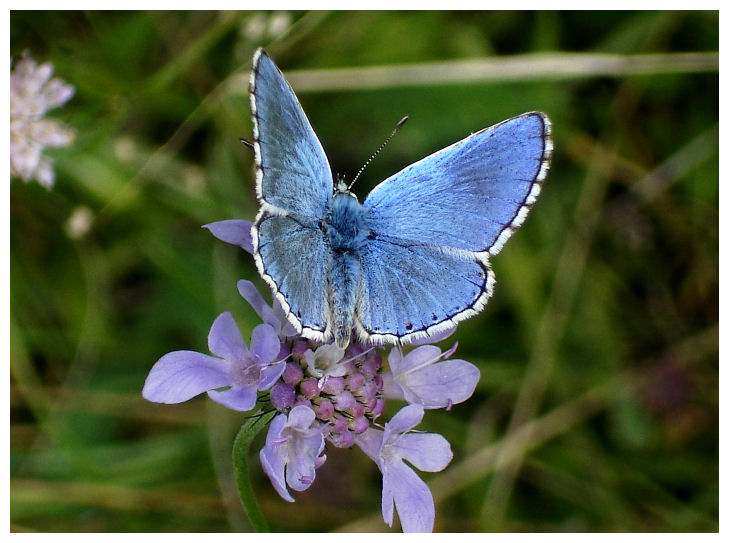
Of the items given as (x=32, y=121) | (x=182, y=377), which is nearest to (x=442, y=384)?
(x=182, y=377)

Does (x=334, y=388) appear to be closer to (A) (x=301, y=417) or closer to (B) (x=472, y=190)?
(A) (x=301, y=417)

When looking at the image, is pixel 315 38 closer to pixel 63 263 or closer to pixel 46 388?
pixel 63 263

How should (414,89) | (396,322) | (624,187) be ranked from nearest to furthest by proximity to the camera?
(396,322)
(414,89)
(624,187)

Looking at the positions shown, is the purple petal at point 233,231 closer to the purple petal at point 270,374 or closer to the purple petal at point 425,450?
the purple petal at point 270,374

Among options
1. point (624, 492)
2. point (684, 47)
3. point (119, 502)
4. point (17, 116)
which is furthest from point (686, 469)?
point (17, 116)

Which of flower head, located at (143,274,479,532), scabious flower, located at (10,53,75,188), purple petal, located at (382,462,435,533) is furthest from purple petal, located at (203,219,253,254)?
scabious flower, located at (10,53,75,188)

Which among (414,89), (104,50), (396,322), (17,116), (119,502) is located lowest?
(119,502)

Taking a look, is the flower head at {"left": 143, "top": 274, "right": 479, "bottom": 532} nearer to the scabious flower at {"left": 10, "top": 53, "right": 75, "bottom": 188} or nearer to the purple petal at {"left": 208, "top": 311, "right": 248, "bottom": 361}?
the purple petal at {"left": 208, "top": 311, "right": 248, "bottom": 361}
